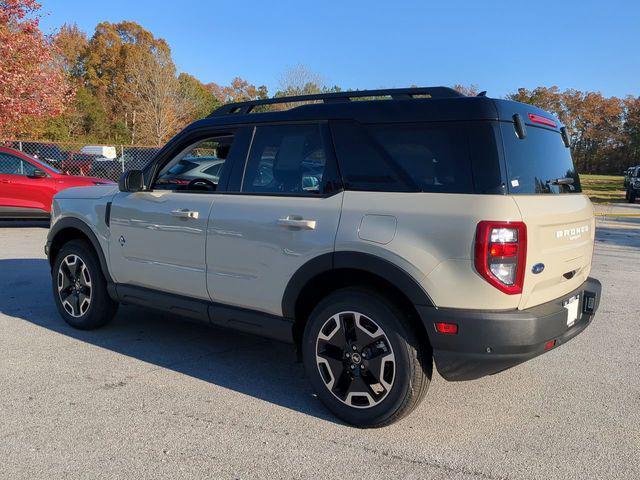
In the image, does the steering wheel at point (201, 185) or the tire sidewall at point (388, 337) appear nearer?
the tire sidewall at point (388, 337)

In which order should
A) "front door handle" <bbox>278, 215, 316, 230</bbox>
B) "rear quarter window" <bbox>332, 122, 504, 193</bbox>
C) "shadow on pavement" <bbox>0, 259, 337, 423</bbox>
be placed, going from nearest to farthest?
"rear quarter window" <bbox>332, 122, 504, 193</bbox> → "front door handle" <bbox>278, 215, 316, 230</bbox> → "shadow on pavement" <bbox>0, 259, 337, 423</bbox>

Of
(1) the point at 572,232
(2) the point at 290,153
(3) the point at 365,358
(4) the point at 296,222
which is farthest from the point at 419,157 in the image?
(3) the point at 365,358

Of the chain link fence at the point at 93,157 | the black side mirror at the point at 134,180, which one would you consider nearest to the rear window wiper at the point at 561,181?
the black side mirror at the point at 134,180

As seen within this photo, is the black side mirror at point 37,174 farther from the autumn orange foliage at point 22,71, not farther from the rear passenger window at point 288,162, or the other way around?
the rear passenger window at point 288,162

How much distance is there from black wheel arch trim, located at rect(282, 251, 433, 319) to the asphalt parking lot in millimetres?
751

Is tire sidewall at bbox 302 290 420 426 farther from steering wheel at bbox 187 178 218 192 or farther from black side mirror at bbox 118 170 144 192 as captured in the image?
black side mirror at bbox 118 170 144 192

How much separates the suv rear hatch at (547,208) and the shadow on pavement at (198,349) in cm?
154

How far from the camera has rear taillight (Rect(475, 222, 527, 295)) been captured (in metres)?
2.81

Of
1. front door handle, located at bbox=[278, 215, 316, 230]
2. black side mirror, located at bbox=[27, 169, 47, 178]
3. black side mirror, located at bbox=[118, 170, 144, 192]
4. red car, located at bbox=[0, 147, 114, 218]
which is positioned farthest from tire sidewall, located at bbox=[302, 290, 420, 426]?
black side mirror, located at bbox=[27, 169, 47, 178]

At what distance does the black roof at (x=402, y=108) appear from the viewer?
3.02 meters

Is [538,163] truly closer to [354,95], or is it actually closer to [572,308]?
[572,308]

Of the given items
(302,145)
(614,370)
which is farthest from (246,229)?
(614,370)

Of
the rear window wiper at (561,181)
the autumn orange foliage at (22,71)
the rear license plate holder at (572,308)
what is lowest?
the rear license plate holder at (572,308)

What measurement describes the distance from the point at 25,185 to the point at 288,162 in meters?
10.2
